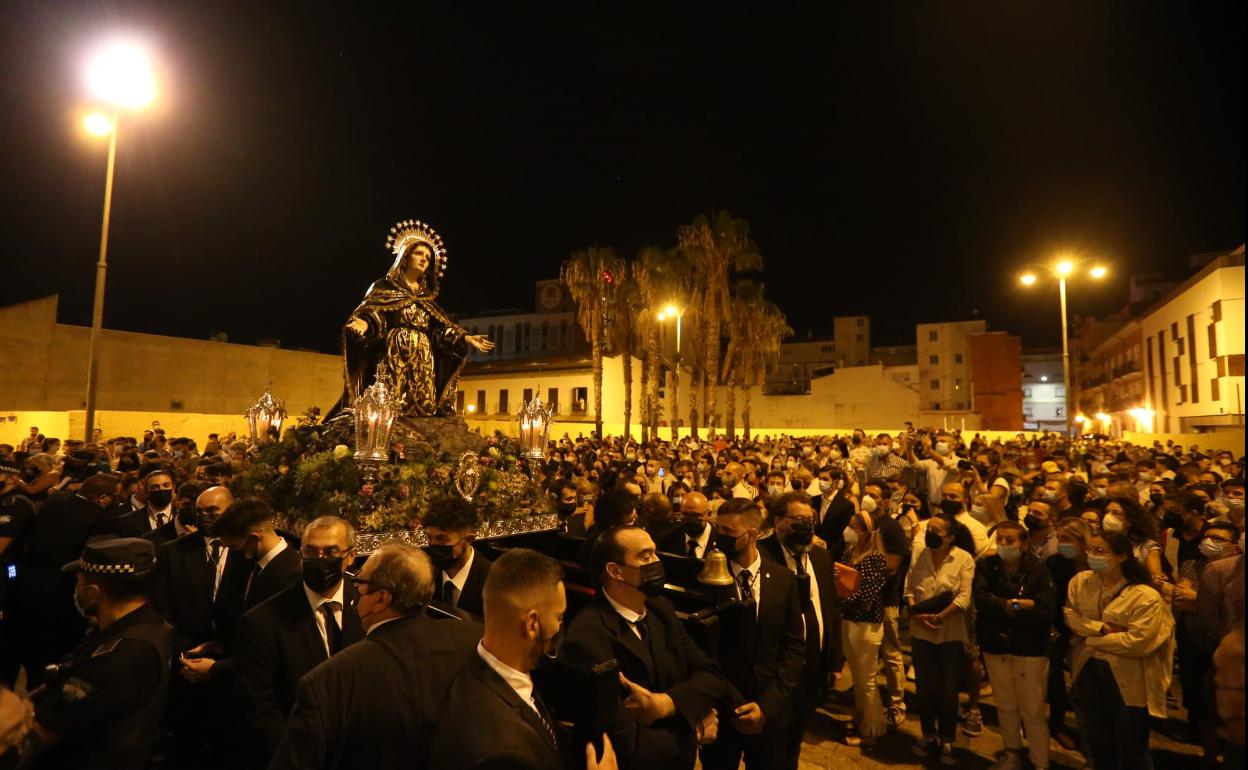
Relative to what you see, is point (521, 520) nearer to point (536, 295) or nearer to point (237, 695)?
point (237, 695)

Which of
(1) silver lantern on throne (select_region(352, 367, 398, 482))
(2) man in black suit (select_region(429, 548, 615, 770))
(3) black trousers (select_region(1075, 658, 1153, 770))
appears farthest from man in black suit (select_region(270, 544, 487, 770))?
(3) black trousers (select_region(1075, 658, 1153, 770))

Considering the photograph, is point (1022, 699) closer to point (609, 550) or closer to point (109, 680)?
point (609, 550)

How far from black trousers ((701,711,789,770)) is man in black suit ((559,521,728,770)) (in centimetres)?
59

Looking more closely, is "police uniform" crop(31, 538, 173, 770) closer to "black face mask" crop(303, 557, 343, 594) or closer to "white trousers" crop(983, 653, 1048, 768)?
"black face mask" crop(303, 557, 343, 594)

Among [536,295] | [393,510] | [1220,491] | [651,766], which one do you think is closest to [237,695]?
[651,766]

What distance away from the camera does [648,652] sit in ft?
9.51

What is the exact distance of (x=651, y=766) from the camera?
2621 mm

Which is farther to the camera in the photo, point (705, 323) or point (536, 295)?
point (536, 295)

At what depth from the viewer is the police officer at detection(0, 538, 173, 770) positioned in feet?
7.98

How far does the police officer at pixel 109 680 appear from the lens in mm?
2432

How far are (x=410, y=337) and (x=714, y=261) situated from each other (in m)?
21.5

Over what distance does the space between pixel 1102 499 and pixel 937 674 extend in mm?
2586

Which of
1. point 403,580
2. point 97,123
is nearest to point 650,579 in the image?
point 403,580

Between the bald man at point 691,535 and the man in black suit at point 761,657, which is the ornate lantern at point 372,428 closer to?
the bald man at point 691,535
